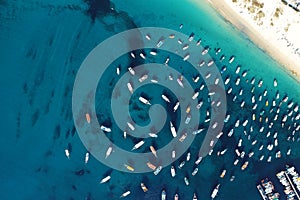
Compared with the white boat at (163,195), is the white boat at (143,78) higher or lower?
higher

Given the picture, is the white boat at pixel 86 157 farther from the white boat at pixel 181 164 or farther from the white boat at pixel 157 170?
the white boat at pixel 181 164

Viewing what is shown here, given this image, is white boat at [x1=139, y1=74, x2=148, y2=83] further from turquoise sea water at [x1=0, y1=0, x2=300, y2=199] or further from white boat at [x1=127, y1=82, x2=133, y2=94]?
turquoise sea water at [x1=0, y1=0, x2=300, y2=199]

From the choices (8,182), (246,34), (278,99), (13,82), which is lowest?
(8,182)

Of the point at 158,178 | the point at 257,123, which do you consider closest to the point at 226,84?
the point at 257,123

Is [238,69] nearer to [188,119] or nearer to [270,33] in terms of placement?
[270,33]

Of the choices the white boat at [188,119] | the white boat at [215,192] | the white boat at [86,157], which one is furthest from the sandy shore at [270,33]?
the white boat at [86,157]

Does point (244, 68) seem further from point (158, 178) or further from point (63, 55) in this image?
point (63, 55)

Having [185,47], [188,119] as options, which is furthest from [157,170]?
[185,47]
